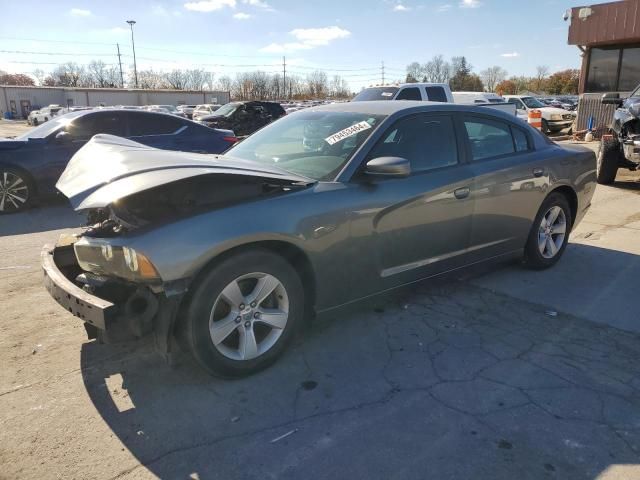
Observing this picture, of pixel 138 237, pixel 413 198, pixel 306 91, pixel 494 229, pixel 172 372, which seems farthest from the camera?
pixel 306 91

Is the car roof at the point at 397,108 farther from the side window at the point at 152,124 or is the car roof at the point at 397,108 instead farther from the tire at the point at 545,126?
the tire at the point at 545,126

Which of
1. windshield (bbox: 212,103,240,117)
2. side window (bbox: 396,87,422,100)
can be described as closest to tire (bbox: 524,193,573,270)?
side window (bbox: 396,87,422,100)

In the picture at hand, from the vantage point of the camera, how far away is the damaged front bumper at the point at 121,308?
2.65m

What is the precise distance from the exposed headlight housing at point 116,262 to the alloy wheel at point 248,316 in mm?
416

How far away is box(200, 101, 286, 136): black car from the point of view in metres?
18.4

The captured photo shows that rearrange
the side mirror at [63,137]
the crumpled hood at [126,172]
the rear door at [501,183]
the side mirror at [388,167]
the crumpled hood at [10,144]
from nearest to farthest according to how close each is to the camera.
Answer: the crumpled hood at [126,172], the side mirror at [388,167], the rear door at [501,183], the crumpled hood at [10,144], the side mirror at [63,137]

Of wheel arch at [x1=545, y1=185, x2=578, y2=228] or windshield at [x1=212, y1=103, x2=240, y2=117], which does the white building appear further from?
wheel arch at [x1=545, y1=185, x2=578, y2=228]

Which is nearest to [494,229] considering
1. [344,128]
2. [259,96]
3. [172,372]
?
[344,128]

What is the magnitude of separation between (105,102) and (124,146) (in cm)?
6663

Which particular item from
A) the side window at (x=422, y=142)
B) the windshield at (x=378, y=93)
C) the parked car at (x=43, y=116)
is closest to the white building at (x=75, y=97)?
the parked car at (x=43, y=116)

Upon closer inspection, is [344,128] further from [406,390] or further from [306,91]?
[306,91]

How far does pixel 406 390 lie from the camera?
2.94 m

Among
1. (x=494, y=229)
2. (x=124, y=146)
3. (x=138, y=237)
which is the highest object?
(x=124, y=146)

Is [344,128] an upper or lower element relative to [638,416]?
upper
